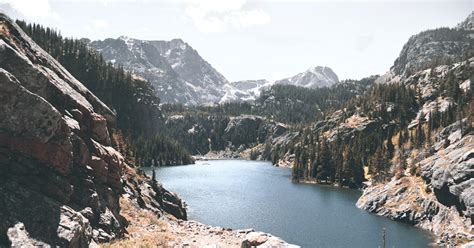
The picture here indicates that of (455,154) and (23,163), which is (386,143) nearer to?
(455,154)

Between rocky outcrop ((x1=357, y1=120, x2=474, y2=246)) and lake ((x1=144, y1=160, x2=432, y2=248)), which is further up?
rocky outcrop ((x1=357, y1=120, x2=474, y2=246))

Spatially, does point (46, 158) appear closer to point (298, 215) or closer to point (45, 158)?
point (45, 158)

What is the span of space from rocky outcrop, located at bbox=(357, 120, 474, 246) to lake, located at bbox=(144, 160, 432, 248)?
142 inches

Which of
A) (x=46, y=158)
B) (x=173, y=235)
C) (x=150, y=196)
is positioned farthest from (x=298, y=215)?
(x=46, y=158)

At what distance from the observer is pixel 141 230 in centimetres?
4259

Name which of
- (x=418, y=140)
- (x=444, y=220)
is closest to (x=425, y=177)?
(x=444, y=220)

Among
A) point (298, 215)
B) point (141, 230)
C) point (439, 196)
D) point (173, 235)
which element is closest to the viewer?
point (141, 230)

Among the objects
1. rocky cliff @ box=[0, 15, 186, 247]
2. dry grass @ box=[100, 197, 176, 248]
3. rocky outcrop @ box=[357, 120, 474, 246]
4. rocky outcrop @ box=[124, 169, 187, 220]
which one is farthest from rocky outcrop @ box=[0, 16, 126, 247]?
rocky outcrop @ box=[357, 120, 474, 246]

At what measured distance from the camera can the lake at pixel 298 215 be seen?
2990 inches

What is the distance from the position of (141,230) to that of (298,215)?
60.7 meters

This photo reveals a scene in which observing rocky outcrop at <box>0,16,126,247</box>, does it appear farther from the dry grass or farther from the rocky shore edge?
the rocky shore edge

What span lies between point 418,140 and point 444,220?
3201 inches

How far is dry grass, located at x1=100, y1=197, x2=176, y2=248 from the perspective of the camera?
113 feet

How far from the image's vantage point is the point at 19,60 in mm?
28047
